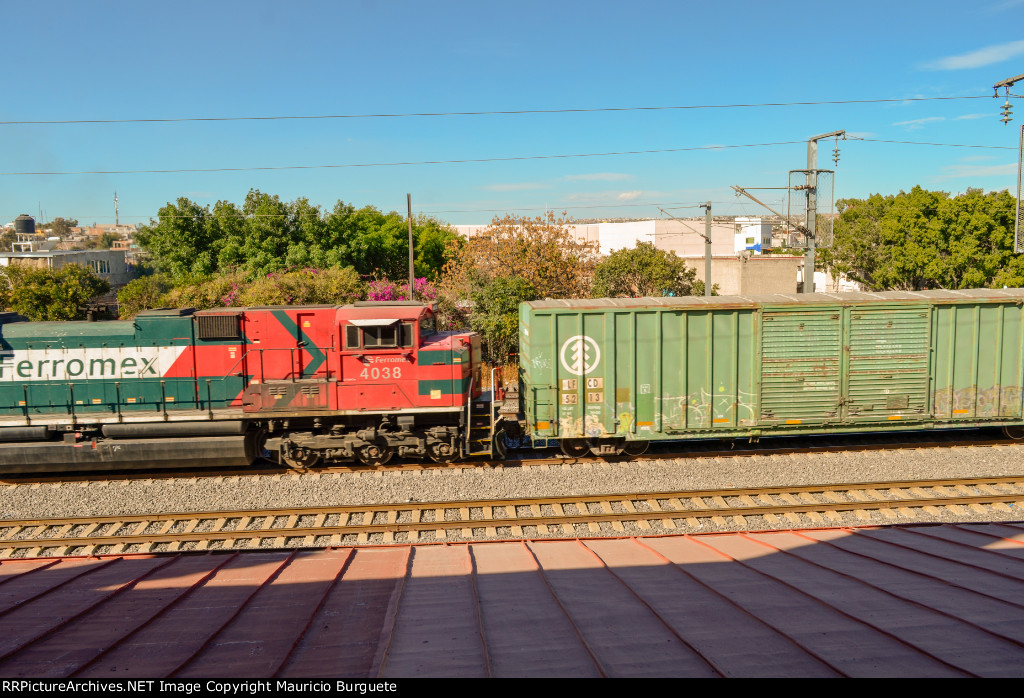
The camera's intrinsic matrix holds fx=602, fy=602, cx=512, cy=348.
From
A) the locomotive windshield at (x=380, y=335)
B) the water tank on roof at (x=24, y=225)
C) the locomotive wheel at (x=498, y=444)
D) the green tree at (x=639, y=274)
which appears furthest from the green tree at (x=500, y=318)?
the water tank on roof at (x=24, y=225)

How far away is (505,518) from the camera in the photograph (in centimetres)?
1085

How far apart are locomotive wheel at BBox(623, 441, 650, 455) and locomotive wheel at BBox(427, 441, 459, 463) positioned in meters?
3.84

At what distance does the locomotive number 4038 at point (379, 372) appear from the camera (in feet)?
41.8

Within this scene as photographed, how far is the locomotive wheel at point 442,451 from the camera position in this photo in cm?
1302

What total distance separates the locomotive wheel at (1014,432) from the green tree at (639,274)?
30.6 m

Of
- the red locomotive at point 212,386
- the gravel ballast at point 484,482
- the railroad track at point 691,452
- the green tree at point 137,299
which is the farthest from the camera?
the green tree at point 137,299

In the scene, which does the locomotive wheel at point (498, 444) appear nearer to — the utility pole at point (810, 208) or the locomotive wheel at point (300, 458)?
the locomotive wheel at point (300, 458)

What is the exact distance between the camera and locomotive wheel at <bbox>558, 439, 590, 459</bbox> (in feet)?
44.6

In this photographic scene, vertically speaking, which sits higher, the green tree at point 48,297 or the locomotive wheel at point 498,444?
the green tree at point 48,297

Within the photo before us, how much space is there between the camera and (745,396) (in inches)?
514

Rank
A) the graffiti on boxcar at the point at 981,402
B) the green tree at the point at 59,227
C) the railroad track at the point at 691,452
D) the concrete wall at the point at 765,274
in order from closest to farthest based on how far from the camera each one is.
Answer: the railroad track at the point at 691,452 → the graffiti on boxcar at the point at 981,402 → the concrete wall at the point at 765,274 → the green tree at the point at 59,227

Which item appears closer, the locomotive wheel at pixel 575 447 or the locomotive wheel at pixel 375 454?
the locomotive wheel at pixel 375 454

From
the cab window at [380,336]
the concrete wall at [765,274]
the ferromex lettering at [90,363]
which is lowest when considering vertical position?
the ferromex lettering at [90,363]

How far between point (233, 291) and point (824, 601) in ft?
84.7
